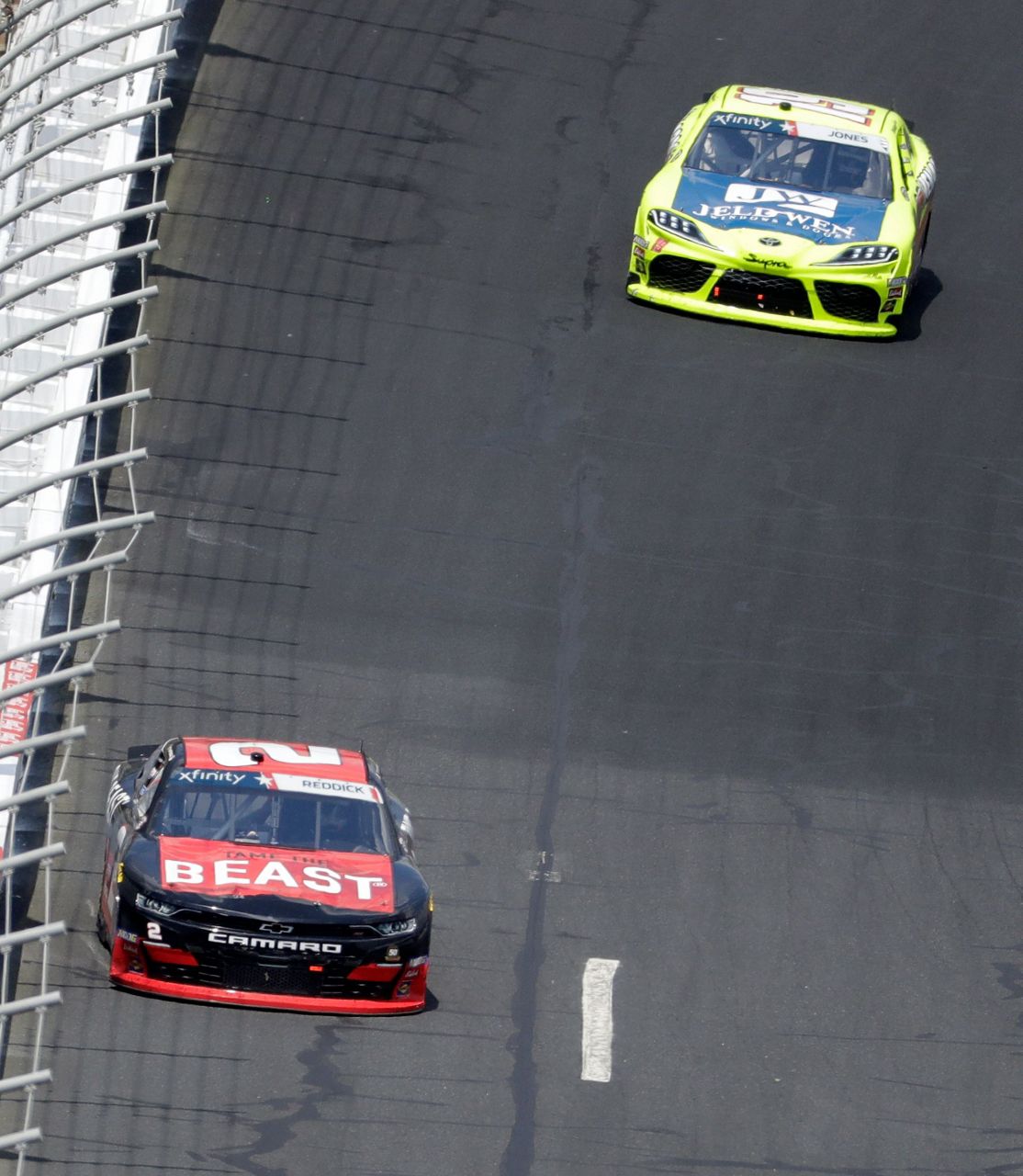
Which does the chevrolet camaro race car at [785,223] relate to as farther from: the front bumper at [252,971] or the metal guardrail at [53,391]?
the front bumper at [252,971]

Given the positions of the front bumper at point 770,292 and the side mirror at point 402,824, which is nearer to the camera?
the side mirror at point 402,824

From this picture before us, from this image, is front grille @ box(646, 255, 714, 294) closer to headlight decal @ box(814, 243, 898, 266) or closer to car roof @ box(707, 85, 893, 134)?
headlight decal @ box(814, 243, 898, 266)

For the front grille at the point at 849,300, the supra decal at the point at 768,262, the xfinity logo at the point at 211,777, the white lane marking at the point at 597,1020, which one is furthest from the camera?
the front grille at the point at 849,300

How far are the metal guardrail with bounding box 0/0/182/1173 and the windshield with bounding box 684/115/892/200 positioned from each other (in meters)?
4.32

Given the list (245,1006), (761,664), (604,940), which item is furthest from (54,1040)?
(761,664)

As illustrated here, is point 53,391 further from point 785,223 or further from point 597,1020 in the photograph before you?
point 785,223

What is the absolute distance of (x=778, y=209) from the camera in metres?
17.6

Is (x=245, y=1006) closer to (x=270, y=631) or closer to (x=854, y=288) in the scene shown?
(x=270, y=631)

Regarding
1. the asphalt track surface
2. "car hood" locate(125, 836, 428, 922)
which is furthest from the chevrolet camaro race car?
"car hood" locate(125, 836, 428, 922)

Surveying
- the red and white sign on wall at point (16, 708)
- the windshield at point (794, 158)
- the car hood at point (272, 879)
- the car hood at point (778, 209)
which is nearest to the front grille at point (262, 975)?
the car hood at point (272, 879)

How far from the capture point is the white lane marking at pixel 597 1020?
10.8 m

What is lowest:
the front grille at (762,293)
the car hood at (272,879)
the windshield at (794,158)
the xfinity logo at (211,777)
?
the car hood at (272,879)

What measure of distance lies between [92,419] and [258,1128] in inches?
267

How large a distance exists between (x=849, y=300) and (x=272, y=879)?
8.57m
